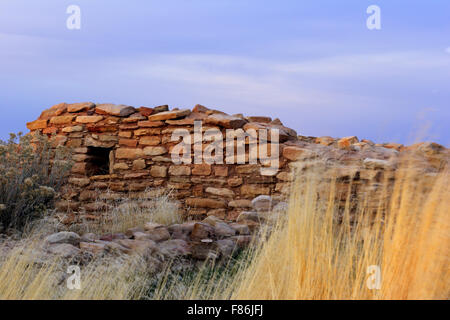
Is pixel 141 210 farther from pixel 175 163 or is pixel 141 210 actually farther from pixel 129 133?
pixel 129 133

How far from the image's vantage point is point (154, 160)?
8.02 m

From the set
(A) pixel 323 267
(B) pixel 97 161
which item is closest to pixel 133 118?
(B) pixel 97 161

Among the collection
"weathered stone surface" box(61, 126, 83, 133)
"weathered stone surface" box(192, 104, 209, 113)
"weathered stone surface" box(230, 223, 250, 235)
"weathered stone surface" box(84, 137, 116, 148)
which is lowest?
"weathered stone surface" box(230, 223, 250, 235)

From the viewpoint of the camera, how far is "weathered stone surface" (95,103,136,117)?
8.50m

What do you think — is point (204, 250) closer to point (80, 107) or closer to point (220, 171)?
point (220, 171)

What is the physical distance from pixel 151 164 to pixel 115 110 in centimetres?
133

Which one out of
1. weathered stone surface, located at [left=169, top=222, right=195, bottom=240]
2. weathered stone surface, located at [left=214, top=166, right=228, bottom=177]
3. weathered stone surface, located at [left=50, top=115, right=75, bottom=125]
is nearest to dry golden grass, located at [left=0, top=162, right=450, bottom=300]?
weathered stone surface, located at [left=169, top=222, right=195, bottom=240]

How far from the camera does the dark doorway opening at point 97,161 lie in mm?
8703

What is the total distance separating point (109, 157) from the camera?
339 inches

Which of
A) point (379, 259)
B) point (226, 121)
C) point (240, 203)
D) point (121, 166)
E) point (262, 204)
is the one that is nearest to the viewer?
point (379, 259)

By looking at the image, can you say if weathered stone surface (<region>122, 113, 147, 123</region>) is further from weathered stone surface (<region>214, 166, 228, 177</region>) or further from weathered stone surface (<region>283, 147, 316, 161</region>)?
weathered stone surface (<region>283, 147, 316, 161</region>)

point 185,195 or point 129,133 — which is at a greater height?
point 129,133
